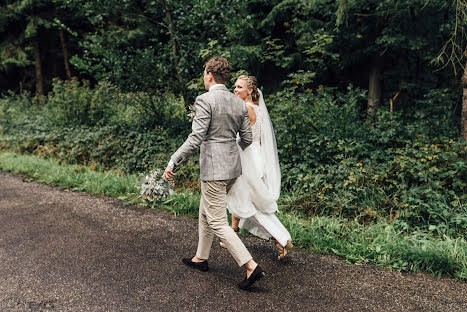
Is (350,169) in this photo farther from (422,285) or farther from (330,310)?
(330,310)

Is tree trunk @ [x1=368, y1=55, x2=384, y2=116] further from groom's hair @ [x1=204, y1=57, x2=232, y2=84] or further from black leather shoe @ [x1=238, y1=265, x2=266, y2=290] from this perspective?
black leather shoe @ [x1=238, y1=265, x2=266, y2=290]

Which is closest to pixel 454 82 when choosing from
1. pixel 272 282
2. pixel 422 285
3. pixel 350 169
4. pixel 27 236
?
pixel 350 169

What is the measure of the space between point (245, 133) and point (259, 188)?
24.9 inches

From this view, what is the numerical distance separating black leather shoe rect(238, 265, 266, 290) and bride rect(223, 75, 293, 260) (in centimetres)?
63

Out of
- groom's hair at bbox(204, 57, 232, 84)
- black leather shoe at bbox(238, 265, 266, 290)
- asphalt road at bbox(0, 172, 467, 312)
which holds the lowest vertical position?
asphalt road at bbox(0, 172, 467, 312)

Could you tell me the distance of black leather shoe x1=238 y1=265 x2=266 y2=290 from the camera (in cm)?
313

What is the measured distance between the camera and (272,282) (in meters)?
3.40

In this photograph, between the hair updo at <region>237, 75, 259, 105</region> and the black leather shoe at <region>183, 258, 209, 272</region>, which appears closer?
the black leather shoe at <region>183, 258, 209, 272</region>

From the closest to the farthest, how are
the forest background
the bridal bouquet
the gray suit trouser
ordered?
the gray suit trouser
the bridal bouquet
the forest background

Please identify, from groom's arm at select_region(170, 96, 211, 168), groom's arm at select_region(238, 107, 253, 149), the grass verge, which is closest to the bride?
groom's arm at select_region(238, 107, 253, 149)

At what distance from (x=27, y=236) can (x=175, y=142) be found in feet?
12.3

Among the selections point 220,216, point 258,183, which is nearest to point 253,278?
point 220,216

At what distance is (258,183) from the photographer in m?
3.74

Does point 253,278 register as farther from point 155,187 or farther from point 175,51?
point 175,51
